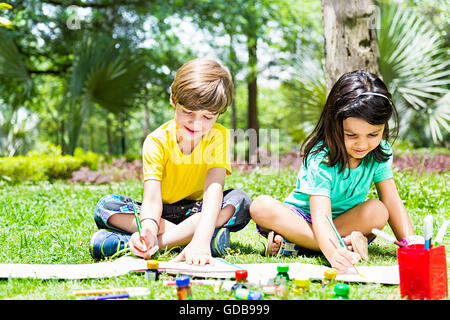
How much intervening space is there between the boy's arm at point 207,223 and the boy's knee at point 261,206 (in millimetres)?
175

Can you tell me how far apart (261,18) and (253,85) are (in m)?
2.53

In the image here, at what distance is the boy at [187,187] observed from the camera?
222 centimetres

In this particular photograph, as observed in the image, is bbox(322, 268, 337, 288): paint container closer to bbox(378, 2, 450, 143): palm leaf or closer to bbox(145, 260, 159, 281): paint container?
bbox(145, 260, 159, 281): paint container

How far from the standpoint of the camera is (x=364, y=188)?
7.72ft

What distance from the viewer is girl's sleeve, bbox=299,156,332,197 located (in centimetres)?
217

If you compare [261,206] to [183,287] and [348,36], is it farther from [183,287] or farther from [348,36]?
[348,36]

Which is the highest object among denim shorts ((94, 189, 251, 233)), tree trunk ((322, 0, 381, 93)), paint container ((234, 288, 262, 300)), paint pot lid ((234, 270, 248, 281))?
tree trunk ((322, 0, 381, 93))

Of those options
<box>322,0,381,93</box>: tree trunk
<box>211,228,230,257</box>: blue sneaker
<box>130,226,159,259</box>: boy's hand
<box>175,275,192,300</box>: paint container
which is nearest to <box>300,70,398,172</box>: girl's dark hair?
<box>211,228,230,257</box>: blue sneaker

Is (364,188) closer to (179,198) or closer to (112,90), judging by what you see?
(179,198)

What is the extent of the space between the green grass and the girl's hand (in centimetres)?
14

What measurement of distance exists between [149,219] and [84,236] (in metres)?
0.81

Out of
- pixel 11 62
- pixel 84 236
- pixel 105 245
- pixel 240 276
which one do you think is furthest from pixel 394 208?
pixel 11 62

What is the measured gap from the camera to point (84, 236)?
2881 mm
